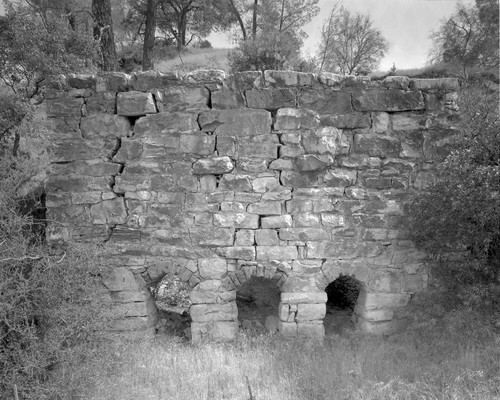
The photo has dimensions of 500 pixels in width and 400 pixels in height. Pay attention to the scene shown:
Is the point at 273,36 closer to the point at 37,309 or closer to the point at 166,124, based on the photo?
the point at 166,124

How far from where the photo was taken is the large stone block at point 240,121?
515 centimetres

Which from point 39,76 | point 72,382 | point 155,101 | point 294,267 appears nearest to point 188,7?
point 39,76

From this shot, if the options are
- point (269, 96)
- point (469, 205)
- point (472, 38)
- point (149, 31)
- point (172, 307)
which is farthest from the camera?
point (472, 38)

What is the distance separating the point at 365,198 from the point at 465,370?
224cm

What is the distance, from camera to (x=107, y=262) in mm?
5246

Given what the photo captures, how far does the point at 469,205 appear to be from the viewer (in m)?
4.56

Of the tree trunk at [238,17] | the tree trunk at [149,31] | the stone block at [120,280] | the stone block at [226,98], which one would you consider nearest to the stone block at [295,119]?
the stone block at [226,98]

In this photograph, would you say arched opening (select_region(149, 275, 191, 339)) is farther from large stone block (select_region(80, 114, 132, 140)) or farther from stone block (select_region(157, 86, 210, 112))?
stone block (select_region(157, 86, 210, 112))

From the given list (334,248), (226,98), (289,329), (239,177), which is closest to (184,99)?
(226,98)

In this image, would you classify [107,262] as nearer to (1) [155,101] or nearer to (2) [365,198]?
(1) [155,101]

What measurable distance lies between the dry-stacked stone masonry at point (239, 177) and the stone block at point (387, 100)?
2 cm

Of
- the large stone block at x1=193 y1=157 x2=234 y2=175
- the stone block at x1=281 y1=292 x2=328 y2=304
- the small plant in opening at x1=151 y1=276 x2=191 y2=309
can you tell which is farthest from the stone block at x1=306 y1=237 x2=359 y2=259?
the small plant in opening at x1=151 y1=276 x2=191 y2=309

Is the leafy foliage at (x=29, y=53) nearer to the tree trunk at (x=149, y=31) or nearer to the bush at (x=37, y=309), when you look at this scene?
the bush at (x=37, y=309)

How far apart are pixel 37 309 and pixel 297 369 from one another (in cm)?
290
